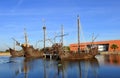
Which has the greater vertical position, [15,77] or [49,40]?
[49,40]

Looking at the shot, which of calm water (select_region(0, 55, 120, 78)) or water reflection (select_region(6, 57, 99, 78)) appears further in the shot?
water reflection (select_region(6, 57, 99, 78))

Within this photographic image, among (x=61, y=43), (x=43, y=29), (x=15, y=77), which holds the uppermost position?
(x=43, y=29)

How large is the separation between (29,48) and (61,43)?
17722mm

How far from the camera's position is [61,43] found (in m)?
68.7

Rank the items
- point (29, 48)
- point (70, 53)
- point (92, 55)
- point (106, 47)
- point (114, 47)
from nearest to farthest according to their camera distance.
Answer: point (70, 53), point (92, 55), point (29, 48), point (114, 47), point (106, 47)

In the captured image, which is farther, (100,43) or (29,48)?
(100,43)

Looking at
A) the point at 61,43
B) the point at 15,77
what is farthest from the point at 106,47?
the point at 15,77

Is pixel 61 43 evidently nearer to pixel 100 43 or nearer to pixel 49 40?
pixel 49 40

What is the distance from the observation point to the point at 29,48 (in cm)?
8275

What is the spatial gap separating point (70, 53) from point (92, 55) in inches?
306

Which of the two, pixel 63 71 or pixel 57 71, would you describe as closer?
pixel 63 71

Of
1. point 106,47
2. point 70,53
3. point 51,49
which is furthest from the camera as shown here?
point 106,47

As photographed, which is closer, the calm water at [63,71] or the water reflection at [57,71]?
the calm water at [63,71]

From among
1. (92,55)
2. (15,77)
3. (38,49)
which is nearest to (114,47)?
(38,49)
